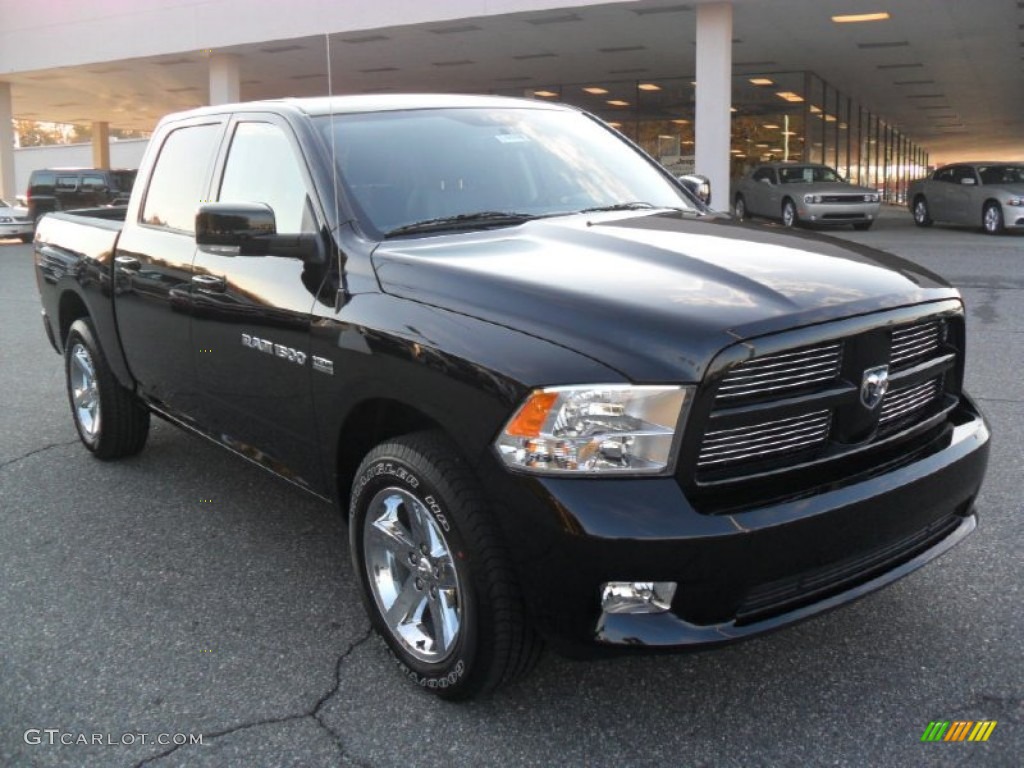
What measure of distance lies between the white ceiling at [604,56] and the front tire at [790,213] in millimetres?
3809

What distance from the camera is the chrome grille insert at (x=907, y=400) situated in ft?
9.88

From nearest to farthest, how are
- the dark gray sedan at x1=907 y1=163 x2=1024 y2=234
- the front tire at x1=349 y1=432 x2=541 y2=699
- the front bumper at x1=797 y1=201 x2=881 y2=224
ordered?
the front tire at x1=349 y1=432 x2=541 y2=699
the dark gray sedan at x1=907 y1=163 x2=1024 y2=234
the front bumper at x1=797 y1=201 x2=881 y2=224

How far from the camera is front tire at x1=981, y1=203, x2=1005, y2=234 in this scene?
2102cm

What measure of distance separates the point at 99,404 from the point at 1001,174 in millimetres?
21303

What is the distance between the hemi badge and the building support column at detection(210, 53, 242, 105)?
78.9 feet

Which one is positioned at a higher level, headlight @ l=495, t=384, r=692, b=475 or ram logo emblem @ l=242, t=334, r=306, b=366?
ram logo emblem @ l=242, t=334, r=306, b=366

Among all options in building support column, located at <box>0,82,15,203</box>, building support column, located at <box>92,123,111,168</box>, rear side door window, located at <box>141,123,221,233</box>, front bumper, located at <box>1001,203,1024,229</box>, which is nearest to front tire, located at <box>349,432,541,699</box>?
rear side door window, located at <box>141,123,221,233</box>

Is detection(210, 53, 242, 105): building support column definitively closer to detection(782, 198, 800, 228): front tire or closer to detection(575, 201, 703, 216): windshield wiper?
detection(782, 198, 800, 228): front tire

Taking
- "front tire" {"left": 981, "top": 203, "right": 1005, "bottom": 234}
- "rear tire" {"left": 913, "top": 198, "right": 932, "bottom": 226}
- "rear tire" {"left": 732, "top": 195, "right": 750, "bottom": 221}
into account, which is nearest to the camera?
"front tire" {"left": 981, "top": 203, "right": 1005, "bottom": 234}

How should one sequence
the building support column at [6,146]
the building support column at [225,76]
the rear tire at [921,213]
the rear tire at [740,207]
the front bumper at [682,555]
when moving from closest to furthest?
the front bumper at [682,555]
the rear tire at [921,213]
the building support column at [225,76]
the rear tire at [740,207]
the building support column at [6,146]

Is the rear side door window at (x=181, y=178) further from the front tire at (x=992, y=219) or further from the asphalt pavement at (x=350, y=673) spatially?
the front tire at (x=992, y=219)

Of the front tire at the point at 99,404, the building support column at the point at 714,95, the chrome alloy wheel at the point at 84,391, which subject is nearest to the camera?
the front tire at the point at 99,404

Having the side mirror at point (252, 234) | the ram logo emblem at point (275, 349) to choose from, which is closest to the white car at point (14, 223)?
the ram logo emblem at point (275, 349)

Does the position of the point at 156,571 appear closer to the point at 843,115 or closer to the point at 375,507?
the point at 375,507
